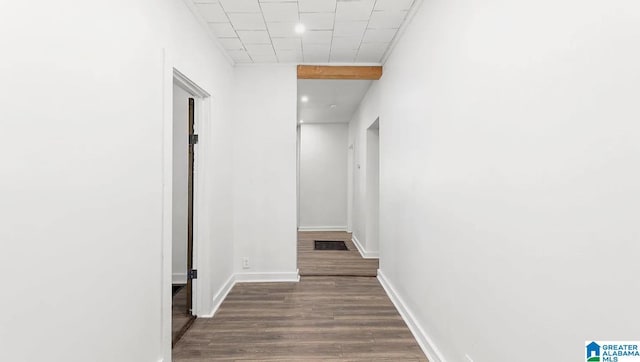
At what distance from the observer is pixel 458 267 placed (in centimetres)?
189

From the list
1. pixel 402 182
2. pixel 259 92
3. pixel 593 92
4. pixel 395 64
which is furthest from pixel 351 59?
pixel 593 92

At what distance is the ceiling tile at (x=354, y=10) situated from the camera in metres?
2.56

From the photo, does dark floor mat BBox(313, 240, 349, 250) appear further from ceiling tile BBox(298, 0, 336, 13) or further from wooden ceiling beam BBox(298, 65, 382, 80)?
ceiling tile BBox(298, 0, 336, 13)

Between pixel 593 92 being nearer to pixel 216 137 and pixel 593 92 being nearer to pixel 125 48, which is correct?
pixel 125 48

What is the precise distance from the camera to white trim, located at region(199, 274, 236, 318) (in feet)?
10.2

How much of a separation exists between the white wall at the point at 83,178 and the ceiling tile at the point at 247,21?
2.13 ft

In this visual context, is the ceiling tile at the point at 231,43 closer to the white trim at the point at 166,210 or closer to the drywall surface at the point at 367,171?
the white trim at the point at 166,210

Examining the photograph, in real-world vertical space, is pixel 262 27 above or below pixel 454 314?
above

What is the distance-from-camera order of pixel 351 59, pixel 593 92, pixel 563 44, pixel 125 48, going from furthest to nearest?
pixel 351 59 → pixel 125 48 → pixel 563 44 → pixel 593 92

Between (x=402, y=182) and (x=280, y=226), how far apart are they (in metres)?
1.70

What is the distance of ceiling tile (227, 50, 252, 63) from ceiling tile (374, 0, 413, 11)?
166 cm

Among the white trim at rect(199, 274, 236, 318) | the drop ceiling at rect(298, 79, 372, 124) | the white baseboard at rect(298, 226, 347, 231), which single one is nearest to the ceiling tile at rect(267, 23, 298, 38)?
the drop ceiling at rect(298, 79, 372, 124)

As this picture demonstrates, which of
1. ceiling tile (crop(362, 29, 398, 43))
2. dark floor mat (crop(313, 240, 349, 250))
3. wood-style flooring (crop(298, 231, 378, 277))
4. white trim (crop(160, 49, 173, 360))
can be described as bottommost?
wood-style flooring (crop(298, 231, 378, 277))

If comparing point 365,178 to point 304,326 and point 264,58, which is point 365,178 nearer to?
point 264,58
